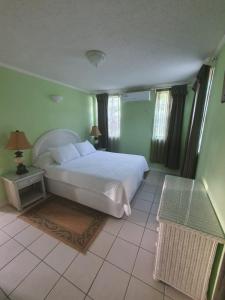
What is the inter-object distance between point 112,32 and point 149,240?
2389mm

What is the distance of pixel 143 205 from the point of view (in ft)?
7.80

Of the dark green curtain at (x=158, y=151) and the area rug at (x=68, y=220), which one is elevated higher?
the dark green curtain at (x=158, y=151)

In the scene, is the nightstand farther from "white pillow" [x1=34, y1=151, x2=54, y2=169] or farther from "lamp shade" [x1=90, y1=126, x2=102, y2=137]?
"lamp shade" [x1=90, y1=126, x2=102, y2=137]

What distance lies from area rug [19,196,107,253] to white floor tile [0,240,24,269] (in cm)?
31

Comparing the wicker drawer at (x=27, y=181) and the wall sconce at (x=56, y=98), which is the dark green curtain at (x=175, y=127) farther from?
the wicker drawer at (x=27, y=181)

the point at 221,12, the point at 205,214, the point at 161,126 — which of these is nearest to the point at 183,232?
the point at 205,214

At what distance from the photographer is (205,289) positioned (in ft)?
3.44

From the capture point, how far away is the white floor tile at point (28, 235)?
1679 millimetres

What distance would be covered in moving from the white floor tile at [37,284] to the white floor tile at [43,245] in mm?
153

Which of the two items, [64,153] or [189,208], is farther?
[64,153]

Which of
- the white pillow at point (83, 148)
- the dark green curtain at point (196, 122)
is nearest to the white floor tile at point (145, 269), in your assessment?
the dark green curtain at point (196, 122)

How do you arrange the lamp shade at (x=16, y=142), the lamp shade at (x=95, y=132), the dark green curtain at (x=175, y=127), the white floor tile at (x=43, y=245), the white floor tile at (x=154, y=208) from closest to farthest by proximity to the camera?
the white floor tile at (x=43, y=245) < the lamp shade at (x=16, y=142) < the white floor tile at (x=154, y=208) < the dark green curtain at (x=175, y=127) < the lamp shade at (x=95, y=132)

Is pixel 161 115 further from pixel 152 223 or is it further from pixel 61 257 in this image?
pixel 61 257

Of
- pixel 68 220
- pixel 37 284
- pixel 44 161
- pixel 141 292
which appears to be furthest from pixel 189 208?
pixel 44 161
